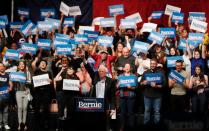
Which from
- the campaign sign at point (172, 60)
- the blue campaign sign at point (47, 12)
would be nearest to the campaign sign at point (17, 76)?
the campaign sign at point (172, 60)

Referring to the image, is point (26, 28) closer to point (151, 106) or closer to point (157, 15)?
point (157, 15)

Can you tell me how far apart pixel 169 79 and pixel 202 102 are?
104cm

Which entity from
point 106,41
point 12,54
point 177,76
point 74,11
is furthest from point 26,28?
point 177,76

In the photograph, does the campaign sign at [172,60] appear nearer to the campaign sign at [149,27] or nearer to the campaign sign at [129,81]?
the campaign sign at [129,81]

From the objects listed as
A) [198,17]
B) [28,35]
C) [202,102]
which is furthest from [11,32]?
[202,102]

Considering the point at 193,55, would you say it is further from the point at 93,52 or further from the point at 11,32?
the point at 11,32

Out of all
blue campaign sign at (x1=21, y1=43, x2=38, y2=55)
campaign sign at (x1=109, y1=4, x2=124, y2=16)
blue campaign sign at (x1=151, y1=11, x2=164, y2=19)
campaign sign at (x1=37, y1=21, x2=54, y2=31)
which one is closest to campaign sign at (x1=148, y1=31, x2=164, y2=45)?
blue campaign sign at (x1=151, y1=11, x2=164, y2=19)

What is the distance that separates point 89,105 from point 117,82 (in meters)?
2.24

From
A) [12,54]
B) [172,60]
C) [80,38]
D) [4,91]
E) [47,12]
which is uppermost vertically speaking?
[47,12]

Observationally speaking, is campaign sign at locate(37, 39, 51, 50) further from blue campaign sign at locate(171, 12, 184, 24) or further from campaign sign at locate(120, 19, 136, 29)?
blue campaign sign at locate(171, 12, 184, 24)

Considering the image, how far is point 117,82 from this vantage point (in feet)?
49.1

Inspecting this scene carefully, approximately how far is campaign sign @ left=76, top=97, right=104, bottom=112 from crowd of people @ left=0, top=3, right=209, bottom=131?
115 cm

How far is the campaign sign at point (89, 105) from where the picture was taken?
12.8 m

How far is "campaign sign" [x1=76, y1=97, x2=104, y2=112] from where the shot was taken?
12.8 meters
